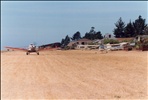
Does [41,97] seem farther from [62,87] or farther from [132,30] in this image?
[132,30]

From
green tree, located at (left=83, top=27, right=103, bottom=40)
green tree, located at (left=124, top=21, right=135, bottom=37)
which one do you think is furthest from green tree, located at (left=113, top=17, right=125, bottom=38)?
green tree, located at (left=83, top=27, right=103, bottom=40)

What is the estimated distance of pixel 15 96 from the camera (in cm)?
883

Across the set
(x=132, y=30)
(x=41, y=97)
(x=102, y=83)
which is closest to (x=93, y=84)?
(x=102, y=83)

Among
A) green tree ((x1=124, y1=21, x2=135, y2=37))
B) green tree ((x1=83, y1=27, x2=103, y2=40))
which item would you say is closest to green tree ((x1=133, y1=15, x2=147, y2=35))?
green tree ((x1=124, y1=21, x2=135, y2=37))

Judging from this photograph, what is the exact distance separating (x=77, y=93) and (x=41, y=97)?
1011mm

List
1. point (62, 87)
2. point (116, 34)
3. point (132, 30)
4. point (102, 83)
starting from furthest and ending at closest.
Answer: point (116, 34) < point (132, 30) < point (102, 83) < point (62, 87)

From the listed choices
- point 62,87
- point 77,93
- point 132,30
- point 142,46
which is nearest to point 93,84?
point 62,87

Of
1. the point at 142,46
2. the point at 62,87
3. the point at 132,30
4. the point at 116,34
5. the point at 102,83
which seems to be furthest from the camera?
the point at 116,34

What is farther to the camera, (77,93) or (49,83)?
(49,83)

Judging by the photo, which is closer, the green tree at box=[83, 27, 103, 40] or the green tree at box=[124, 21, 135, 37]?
the green tree at box=[124, 21, 135, 37]

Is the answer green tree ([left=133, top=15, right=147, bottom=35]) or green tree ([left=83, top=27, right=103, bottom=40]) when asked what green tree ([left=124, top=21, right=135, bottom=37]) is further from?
green tree ([left=83, top=27, right=103, bottom=40])

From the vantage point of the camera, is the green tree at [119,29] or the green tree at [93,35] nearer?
the green tree at [119,29]

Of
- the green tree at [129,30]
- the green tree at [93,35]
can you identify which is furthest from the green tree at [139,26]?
the green tree at [93,35]

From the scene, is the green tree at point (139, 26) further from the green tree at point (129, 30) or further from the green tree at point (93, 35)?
the green tree at point (93, 35)
